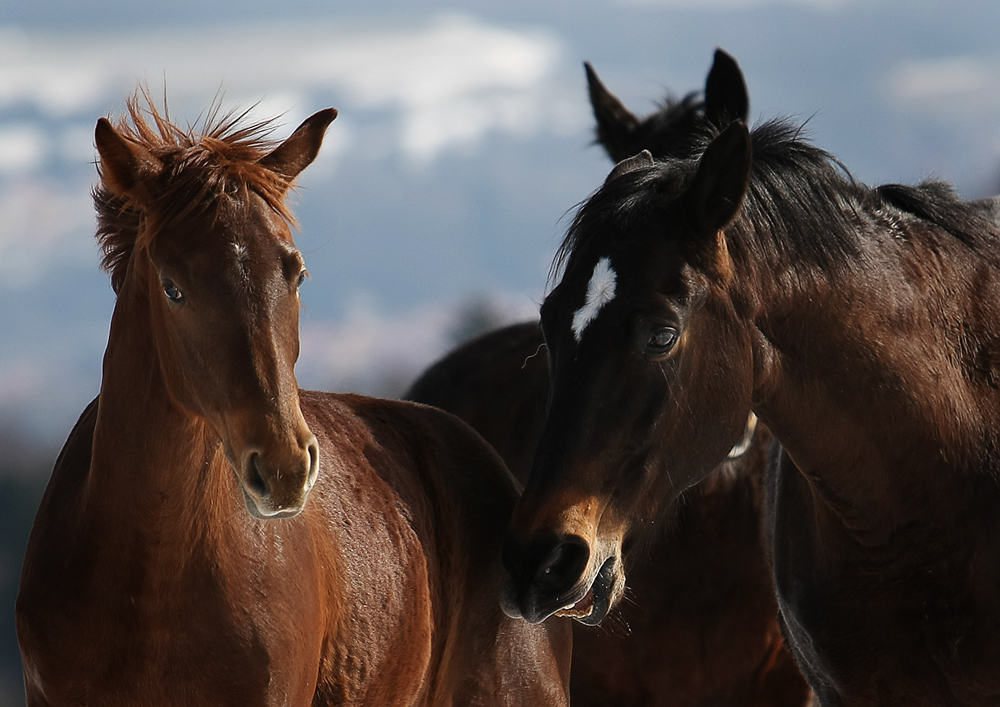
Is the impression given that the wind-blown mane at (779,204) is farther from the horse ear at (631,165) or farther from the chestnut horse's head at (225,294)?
the chestnut horse's head at (225,294)

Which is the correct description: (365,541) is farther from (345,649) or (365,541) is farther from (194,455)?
(194,455)

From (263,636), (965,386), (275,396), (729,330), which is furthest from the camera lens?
(965,386)

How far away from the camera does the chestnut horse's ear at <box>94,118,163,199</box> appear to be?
2861mm

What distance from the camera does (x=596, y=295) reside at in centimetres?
317

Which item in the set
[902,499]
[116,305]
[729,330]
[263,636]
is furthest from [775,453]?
[116,305]

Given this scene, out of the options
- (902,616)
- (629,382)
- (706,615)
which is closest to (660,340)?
(629,382)

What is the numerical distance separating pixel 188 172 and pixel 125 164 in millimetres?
156

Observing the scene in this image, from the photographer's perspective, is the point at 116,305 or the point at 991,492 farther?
the point at 991,492

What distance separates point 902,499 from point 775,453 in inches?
41.0

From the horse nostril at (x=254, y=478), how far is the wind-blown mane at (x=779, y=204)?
114 centimetres

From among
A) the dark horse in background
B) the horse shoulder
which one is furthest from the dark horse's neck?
the dark horse in background

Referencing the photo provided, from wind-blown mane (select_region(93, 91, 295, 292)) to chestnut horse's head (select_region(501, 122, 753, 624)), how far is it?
889mm

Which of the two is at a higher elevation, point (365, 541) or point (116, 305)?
point (116, 305)

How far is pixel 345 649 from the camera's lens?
11.1ft
